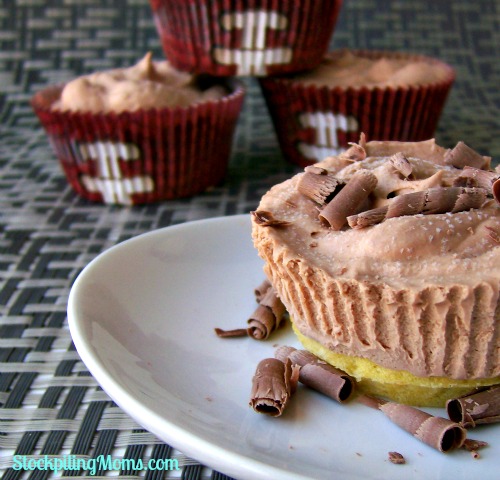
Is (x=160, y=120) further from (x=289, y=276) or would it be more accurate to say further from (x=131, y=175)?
(x=289, y=276)

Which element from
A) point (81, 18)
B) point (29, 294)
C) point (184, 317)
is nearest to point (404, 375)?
point (184, 317)

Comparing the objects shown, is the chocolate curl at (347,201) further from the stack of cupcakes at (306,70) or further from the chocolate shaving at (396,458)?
the stack of cupcakes at (306,70)

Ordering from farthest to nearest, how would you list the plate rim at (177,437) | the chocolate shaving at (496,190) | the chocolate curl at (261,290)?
the chocolate curl at (261,290) < the chocolate shaving at (496,190) < the plate rim at (177,437)

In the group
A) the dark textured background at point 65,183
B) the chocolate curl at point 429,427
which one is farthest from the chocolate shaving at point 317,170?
the dark textured background at point 65,183

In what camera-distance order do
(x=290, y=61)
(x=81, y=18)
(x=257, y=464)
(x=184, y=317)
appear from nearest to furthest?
(x=257, y=464)
(x=184, y=317)
(x=290, y=61)
(x=81, y=18)

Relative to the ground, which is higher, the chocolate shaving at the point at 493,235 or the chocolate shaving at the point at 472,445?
the chocolate shaving at the point at 493,235

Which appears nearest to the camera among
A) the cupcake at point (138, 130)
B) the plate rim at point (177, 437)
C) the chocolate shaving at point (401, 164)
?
the plate rim at point (177, 437)
